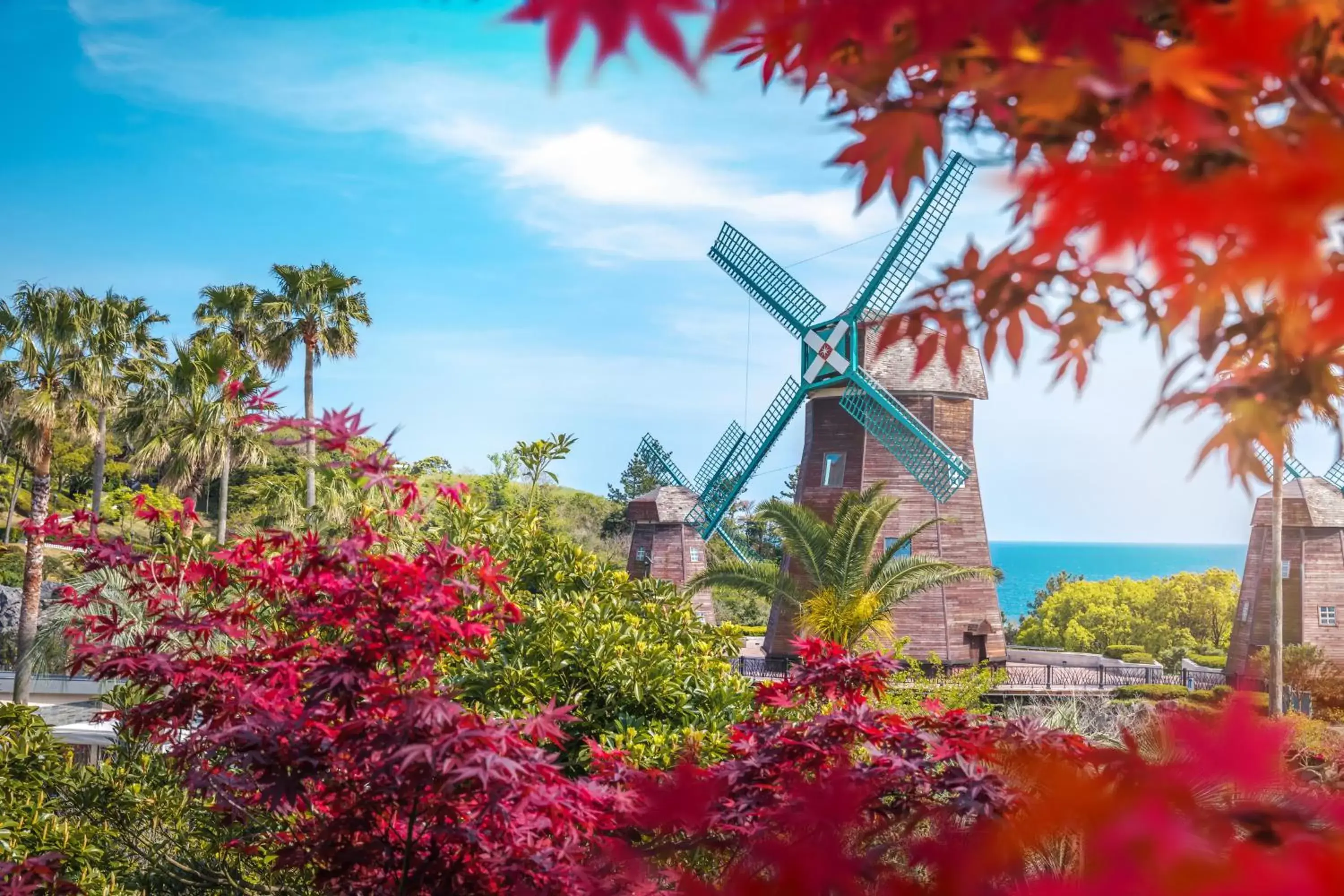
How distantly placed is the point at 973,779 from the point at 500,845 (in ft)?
4.93

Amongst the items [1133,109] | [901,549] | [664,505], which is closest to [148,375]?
[664,505]

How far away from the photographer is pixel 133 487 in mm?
42344

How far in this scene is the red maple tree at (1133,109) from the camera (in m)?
0.92

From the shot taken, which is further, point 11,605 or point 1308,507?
point 11,605

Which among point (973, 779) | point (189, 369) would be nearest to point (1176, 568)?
point (189, 369)

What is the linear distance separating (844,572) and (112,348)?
16.0 metres

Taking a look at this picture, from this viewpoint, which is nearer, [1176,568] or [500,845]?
[500,845]

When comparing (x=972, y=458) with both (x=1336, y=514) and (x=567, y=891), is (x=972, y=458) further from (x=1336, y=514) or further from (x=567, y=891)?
(x=567, y=891)

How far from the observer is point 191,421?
24.5 m

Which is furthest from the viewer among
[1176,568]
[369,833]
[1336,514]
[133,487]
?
[1176,568]

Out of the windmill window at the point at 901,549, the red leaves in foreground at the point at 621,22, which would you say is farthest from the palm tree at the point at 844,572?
the red leaves in foreground at the point at 621,22

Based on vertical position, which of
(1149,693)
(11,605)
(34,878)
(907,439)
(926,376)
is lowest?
(1149,693)

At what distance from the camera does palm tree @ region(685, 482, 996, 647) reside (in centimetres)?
1579

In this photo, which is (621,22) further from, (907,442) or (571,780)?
(907,442)
